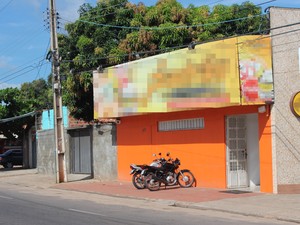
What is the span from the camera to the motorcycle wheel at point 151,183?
17750 millimetres

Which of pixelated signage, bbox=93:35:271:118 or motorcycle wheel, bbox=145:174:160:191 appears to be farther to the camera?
motorcycle wheel, bbox=145:174:160:191

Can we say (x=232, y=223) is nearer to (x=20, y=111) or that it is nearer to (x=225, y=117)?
(x=225, y=117)

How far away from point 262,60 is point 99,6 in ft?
42.3

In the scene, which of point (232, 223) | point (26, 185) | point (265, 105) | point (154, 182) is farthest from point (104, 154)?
point (232, 223)

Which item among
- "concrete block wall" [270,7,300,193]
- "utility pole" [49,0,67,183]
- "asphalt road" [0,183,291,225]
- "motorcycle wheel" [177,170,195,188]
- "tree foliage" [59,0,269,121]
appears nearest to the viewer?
"asphalt road" [0,183,291,225]

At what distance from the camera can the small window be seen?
59.9 feet

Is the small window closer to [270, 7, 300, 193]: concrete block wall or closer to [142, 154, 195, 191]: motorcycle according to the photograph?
[142, 154, 195, 191]: motorcycle

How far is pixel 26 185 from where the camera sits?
76.1 ft

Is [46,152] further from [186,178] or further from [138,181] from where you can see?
[186,178]

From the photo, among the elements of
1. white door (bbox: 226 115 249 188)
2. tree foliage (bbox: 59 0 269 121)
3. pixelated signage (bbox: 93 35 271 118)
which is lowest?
white door (bbox: 226 115 249 188)

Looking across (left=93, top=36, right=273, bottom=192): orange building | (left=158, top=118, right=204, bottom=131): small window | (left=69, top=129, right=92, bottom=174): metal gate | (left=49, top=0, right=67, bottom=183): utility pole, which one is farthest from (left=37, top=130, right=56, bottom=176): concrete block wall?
(left=158, top=118, right=204, bottom=131): small window

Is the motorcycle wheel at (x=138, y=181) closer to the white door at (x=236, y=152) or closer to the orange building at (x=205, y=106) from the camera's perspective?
the orange building at (x=205, y=106)

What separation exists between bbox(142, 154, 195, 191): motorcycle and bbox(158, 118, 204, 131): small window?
1503 mm

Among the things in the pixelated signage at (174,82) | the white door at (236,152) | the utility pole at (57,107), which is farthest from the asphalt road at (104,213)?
the utility pole at (57,107)
